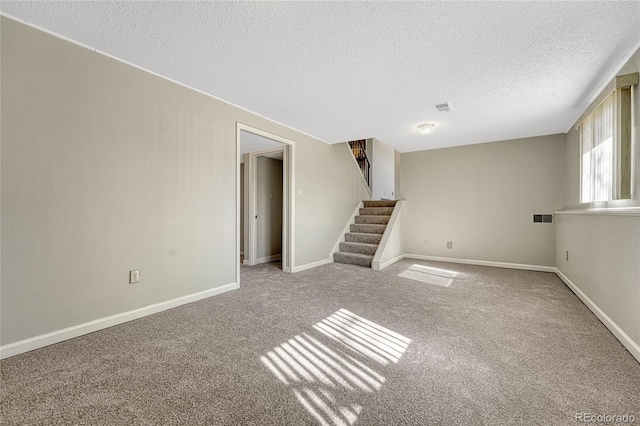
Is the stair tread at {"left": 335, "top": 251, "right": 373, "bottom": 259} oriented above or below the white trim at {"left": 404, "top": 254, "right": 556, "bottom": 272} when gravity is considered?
above

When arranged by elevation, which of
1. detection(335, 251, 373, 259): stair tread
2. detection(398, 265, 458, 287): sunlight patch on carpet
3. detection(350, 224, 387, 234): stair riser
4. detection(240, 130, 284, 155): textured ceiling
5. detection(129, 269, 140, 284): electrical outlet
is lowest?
detection(398, 265, 458, 287): sunlight patch on carpet

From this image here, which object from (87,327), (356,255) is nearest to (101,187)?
(87,327)

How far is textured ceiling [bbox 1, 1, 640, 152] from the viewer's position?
67.3 inches

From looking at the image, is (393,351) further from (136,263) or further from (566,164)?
(566,164)

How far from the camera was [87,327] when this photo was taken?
2.09 meters

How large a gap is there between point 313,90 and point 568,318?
3338mm

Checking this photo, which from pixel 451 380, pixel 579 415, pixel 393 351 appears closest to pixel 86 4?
pixel 393 351

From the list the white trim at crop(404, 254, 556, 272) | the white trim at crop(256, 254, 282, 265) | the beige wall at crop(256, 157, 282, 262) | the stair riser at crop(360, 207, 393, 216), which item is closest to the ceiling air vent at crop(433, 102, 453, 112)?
the stair riser at crop(360, 207, 393, 216)

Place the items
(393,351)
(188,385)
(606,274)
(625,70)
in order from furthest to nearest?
(606,274)
(625,70)
(393,351)
(188,385)

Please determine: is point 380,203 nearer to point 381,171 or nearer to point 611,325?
point 381,171

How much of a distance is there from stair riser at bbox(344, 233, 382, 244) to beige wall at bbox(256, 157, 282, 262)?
1.50 m

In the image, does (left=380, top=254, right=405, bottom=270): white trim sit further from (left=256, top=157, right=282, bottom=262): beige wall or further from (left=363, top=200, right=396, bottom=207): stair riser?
(left=256, top=157, right=282, bottom=262): beige wall

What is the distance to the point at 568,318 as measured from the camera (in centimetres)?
247

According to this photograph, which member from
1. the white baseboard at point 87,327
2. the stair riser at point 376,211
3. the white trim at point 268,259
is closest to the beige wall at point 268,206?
the white trim at point 268,259
